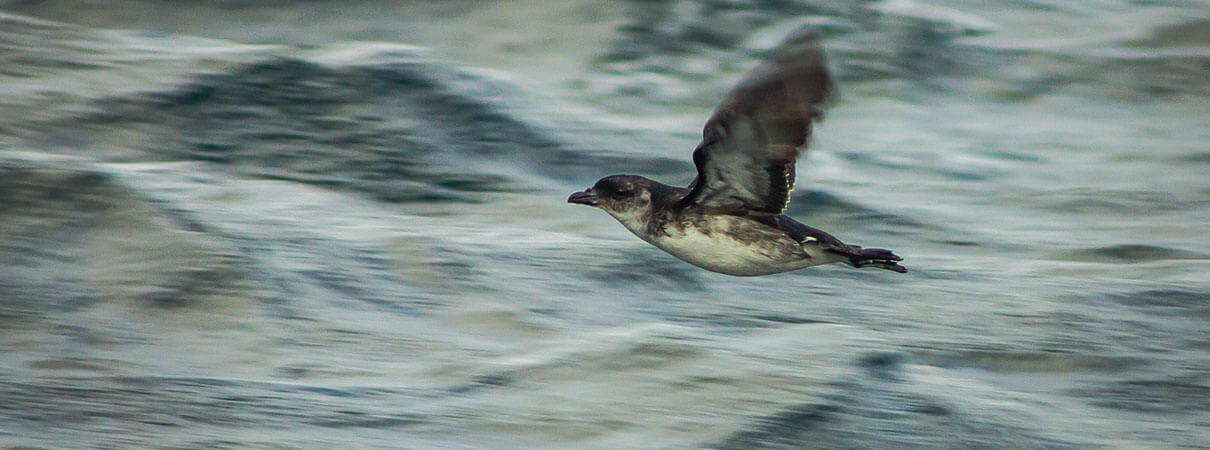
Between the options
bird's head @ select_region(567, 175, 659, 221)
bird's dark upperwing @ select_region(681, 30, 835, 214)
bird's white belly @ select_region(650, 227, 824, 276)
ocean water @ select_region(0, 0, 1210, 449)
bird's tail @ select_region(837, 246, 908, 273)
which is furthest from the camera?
bird's head @ select_region(567, 175, 659, 221)

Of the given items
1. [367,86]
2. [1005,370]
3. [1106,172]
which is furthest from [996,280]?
[367,86]

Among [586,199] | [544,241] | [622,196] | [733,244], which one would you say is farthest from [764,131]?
[544,241]

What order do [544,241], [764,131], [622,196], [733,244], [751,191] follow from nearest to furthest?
[764,131]
[751,191]
[733,244]
[622,196]
[544,241]

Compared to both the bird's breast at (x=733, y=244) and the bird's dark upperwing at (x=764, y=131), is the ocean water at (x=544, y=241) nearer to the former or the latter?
the bird's breast at (x=733, y=244)

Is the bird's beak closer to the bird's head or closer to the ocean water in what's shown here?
the bird's head

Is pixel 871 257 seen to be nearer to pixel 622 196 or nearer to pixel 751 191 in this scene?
pixel 751 191

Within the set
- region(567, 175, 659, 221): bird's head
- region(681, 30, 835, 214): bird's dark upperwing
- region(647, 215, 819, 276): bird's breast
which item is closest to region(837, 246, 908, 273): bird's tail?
region(647, 215, 819, 276): bird's breast

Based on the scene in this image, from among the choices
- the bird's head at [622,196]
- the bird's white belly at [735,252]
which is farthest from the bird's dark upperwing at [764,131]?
the bird's head at [622,196]
